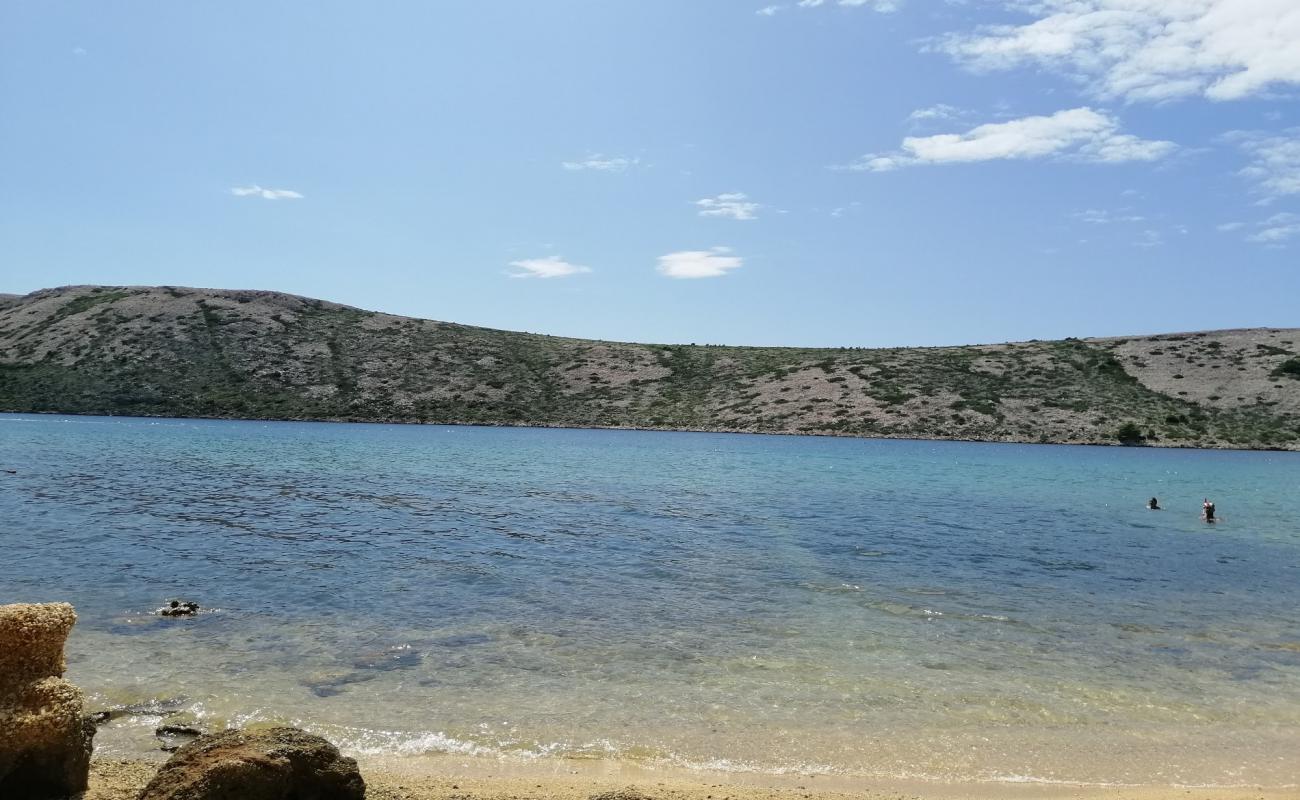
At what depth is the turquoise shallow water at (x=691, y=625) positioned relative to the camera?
9.57 m

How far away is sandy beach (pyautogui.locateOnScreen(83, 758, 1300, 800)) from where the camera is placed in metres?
7.73

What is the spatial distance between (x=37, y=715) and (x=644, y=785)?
5.71m

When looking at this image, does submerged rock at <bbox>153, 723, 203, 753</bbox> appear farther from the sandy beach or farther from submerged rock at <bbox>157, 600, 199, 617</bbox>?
submerged rock at <bbox>157, 600, 199, 617</bbox>

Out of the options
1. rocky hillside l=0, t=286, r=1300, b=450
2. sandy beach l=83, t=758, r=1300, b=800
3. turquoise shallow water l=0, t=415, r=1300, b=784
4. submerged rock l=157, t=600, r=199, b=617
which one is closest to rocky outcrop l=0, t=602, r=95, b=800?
sandy beach l=83, t=758, r=1300, b=800

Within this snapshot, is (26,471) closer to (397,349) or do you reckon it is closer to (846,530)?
(846,530)

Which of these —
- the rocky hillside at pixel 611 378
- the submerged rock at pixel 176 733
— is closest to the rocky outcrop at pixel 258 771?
A: the submerged rock at pixel 176 733

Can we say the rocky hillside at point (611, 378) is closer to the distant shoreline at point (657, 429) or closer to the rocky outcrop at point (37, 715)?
the distant shoreline at point (657, 429)

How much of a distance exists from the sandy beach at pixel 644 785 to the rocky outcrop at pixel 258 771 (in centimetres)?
71

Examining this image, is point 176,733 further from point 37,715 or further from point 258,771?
point 258,771

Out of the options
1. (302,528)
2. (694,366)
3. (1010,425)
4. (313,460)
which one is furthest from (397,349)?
(302,528)

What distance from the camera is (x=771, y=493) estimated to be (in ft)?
133

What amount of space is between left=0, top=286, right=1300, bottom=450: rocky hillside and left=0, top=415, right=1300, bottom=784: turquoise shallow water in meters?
67.7

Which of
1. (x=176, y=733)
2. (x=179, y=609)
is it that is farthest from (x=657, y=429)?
(x=176, y=733)

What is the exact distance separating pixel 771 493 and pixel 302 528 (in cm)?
2360
